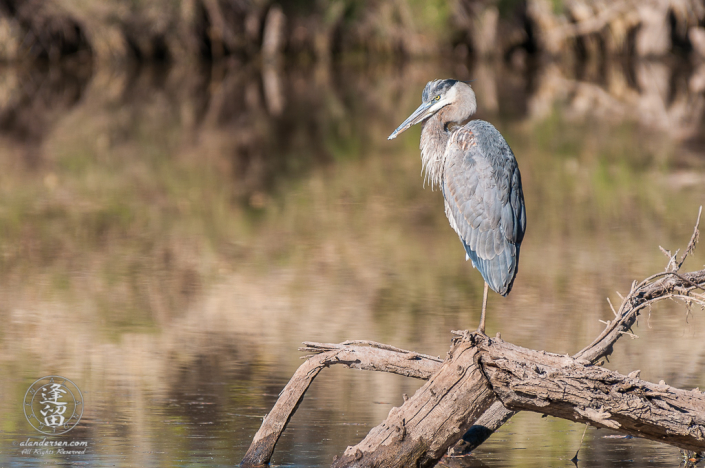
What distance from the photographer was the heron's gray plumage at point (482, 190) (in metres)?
5.73

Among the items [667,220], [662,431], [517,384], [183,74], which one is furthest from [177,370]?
[183,74]

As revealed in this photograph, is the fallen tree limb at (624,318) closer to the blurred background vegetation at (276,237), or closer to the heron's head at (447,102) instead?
Result: the blurred background vegetation at (276,237)

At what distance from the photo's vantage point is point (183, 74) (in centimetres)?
2873

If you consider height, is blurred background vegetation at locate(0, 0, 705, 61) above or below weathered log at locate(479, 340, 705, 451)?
above

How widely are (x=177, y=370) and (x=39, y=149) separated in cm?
1012

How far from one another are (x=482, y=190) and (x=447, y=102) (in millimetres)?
773

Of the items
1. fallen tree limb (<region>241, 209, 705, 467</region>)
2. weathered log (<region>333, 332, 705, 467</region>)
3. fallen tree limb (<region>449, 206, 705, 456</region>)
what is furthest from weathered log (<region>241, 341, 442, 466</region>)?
fallen tree limb (<region>449, 206, 705, 456</region>)

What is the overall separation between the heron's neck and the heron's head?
5cm

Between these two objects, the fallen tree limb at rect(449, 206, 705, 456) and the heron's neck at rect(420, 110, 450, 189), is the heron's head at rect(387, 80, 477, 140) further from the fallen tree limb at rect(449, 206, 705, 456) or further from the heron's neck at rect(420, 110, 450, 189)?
the fallen tree limb at rect(449, 206, 705, 456)

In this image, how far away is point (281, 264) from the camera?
962 centimetres

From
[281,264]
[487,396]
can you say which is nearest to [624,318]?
[487,396]

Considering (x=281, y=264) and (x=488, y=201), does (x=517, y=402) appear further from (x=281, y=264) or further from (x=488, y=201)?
(x=281, y=264)

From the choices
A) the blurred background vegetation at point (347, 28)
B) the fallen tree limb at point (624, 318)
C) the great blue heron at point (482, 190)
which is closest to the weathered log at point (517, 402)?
the fallen tree limb at point (624, 318)

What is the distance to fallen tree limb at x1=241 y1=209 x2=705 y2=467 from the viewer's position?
14.6ft
